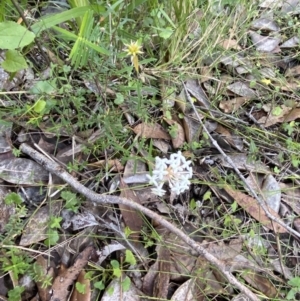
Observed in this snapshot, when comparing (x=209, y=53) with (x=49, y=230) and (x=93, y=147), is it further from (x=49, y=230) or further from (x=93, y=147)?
(x=49, y=230)

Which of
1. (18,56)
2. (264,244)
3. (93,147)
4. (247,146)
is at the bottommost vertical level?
(264,244)

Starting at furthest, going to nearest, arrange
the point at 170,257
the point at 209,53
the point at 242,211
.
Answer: the point at 209,53 < the point at 242,211 < the point at 170,257

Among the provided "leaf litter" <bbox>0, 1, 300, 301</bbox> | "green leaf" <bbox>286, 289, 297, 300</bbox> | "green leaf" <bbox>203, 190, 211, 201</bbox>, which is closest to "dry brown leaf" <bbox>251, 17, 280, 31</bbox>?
"leaf litter" <bbox>0, 1, 300, 301</bbox>

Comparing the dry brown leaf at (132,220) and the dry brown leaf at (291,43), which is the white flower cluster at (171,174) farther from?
the dry brown leaf at (291,43)

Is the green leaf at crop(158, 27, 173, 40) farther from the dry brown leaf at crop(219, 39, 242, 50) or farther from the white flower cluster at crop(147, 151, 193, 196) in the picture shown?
the white flower cluster at crop(147, 151, 193, 196)

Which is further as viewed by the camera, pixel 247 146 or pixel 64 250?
pixel 247 146

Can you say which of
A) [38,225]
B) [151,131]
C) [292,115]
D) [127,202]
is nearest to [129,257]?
[127,202]

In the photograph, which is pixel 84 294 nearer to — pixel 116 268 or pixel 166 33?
pixel 116 268

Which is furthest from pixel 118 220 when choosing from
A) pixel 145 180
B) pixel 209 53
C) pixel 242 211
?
pixel 209 53
